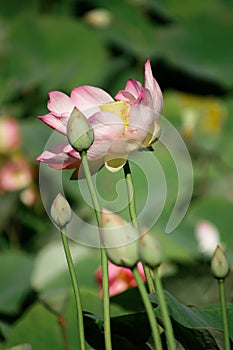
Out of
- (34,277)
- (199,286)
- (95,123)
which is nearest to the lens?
(95,123)

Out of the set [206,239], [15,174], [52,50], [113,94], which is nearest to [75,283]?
[206,239]

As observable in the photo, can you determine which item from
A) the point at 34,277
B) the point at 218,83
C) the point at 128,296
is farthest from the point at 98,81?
the point at 128,296

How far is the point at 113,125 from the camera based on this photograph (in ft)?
1.96

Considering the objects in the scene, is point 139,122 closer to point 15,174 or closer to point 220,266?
point 220,266

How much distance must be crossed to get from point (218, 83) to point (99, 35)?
1.35ft

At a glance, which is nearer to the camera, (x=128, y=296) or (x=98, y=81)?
(x=128, y=296)

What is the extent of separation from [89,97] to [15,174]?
3.66 feet

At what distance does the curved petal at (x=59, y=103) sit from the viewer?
62 cm

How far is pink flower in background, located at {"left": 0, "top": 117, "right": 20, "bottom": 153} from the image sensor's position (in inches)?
70.6

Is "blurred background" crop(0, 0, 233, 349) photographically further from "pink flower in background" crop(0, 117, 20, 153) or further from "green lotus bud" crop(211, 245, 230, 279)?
"green lotus bud" crop(211, 245, 230, 279)

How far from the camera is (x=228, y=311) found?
67 cm

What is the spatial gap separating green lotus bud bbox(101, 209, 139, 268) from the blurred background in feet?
1.08

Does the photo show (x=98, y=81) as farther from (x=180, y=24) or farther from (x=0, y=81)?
(x=180, y=24)

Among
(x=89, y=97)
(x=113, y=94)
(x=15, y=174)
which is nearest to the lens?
(x=89, y=97)
